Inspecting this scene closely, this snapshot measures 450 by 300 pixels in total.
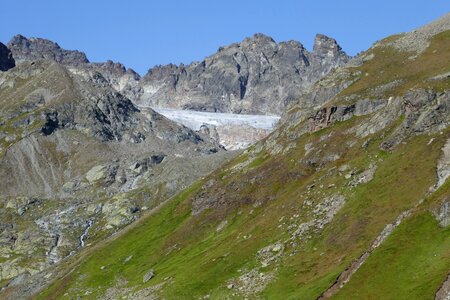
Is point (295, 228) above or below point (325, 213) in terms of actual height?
below

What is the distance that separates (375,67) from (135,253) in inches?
3075

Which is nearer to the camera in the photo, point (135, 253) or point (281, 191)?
point (281, 191)

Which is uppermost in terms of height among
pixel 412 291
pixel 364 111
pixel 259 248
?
pixel 364 111

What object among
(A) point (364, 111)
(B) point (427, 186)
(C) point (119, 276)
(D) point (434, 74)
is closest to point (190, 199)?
(C) point (119, 276)

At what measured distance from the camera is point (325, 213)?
339ft

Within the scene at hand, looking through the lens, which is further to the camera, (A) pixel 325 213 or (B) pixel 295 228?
(B) pixel 295 228

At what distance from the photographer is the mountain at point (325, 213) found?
79062 millimetres

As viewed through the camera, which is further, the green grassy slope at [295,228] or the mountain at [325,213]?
the mountain at [325,213]

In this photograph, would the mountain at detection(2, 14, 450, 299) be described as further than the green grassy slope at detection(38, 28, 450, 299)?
Yes

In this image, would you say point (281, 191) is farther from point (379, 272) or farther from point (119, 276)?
point (379, 272)

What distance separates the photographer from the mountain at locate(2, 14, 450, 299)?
79.1m

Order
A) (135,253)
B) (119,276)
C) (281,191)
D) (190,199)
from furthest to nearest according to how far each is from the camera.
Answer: (190,199)
(135,253)
(119,276)
(281,191)

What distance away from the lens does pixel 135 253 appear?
5955 inches

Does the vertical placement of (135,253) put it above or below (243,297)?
above
